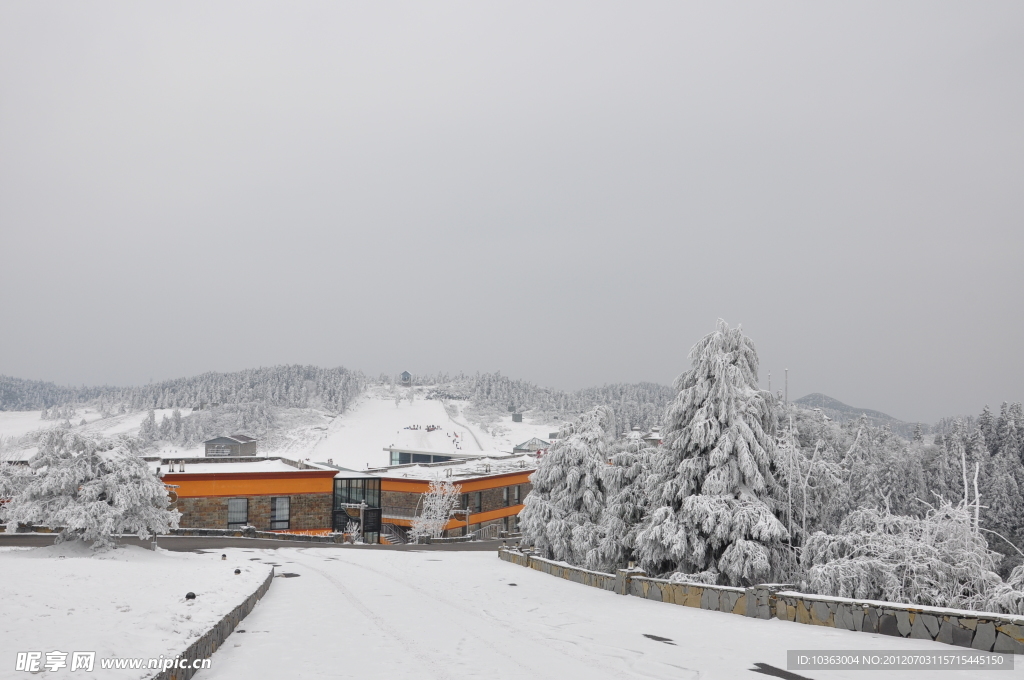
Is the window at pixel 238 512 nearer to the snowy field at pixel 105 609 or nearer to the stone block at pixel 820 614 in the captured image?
the snowy field at pixel 105 609

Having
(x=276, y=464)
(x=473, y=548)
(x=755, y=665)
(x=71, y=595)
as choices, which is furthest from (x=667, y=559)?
(x=276, y=464)

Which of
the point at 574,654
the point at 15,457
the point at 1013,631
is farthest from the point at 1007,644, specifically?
the point at 15,457

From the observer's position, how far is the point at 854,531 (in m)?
16.7

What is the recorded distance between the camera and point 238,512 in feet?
144

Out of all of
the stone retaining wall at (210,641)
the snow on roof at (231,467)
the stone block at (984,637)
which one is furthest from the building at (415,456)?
the stone block at (984,637)

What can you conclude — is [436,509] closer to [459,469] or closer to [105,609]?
[459,469]

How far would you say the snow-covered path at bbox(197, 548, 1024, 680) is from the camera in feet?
29.4

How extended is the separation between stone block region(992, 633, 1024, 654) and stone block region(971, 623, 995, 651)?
0.20 feet

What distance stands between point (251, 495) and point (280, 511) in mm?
2399

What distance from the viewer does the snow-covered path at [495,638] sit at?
29.4 ft

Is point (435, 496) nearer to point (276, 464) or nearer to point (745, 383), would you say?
point (276, 464)

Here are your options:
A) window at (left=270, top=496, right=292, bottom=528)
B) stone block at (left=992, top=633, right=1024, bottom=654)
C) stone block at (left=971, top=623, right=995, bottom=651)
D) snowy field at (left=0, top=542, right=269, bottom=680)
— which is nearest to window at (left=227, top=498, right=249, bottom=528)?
window at (left=270, top=496, right=292, bottom=528)

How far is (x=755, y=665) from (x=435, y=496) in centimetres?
4057

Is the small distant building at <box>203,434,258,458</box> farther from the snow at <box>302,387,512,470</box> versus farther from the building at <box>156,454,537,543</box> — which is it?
the snow at <box>302,387,512,470</box>
